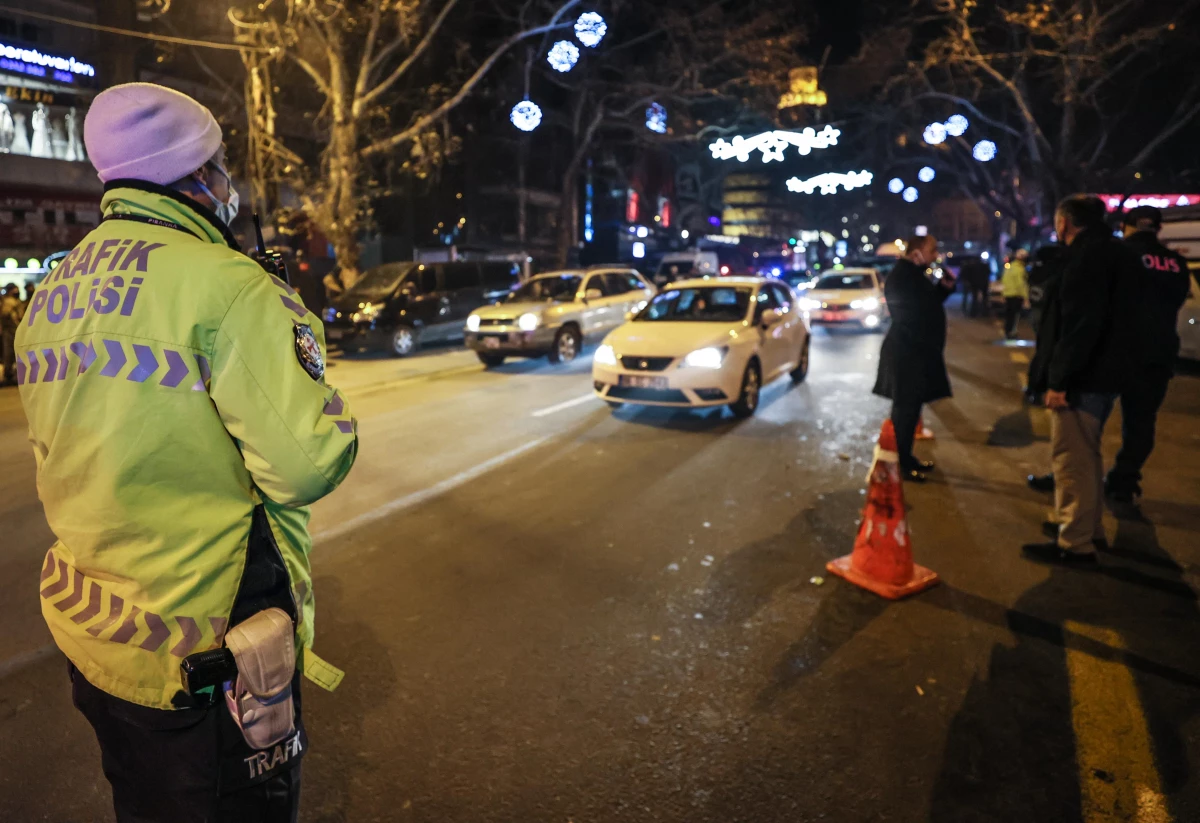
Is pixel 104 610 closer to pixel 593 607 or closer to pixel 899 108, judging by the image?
pixel 593 607

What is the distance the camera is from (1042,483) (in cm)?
671

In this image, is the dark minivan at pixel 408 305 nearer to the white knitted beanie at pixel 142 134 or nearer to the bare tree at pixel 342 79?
the bare tree at pixel 342 79

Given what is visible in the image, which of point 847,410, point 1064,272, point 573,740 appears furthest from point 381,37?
point 573,740

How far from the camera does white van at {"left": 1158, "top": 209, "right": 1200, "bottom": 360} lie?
12.5m

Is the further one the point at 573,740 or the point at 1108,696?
the point at 1108,696

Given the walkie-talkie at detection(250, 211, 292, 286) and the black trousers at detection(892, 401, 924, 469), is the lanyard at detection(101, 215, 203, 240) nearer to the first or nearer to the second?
the walkie-talkie at detection(250, 211, 292, 286)

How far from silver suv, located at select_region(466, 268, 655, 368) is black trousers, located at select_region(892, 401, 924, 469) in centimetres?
755

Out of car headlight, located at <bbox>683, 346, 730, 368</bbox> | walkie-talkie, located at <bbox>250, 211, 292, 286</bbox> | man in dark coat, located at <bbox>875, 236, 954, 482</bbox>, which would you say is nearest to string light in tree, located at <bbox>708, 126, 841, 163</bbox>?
car headlight, located at <bbox>683, 346, 730, 368</bbox>

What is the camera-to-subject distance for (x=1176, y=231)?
44.3 feet

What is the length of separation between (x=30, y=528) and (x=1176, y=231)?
50.5 feet

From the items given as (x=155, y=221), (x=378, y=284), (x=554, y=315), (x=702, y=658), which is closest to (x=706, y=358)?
(x=702, y=658)

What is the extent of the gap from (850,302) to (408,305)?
32.7ft

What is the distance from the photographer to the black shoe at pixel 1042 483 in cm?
668

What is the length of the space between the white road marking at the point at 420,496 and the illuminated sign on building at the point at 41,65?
14.2 m
